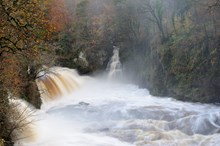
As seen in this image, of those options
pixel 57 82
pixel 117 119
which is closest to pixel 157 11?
pixel 57 82

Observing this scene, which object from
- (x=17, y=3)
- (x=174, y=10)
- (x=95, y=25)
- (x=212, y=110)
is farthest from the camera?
(x=95, y=25)

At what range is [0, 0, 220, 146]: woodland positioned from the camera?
11.0 m

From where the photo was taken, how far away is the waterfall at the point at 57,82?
23.4 meters

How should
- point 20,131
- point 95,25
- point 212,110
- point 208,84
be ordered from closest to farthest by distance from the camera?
1. point 20,131
2. point 212,110
3. point 208,84
4. point 95,25

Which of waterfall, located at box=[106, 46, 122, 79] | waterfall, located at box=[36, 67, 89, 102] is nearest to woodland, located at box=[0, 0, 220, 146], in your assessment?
waterfall, located at box=[106, 46, 122, 79]

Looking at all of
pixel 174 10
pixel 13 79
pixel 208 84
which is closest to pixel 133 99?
pixel 208 84

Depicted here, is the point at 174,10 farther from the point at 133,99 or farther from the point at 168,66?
the point at 133,99

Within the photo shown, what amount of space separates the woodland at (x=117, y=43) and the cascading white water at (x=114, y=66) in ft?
1.62

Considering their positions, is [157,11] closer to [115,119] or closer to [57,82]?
[57,82]

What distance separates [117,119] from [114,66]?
507 inches

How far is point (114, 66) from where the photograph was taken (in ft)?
105

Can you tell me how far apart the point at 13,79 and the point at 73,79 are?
1309cm

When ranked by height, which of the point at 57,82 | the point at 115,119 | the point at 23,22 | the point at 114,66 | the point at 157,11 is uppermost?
the point at 157,11

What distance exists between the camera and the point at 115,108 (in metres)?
21.8
